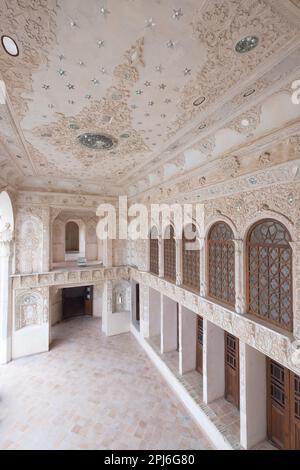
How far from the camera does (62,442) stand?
17.7ft

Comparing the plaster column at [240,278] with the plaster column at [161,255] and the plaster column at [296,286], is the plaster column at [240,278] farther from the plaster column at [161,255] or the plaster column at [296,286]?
the plaster column at [161,255]

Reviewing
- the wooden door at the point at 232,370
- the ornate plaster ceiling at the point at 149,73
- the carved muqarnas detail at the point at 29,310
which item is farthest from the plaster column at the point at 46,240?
the wooden door at the point at 232,370

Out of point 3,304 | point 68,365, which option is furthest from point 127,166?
point 68,365

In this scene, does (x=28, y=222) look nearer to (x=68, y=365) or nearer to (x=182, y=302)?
(x=68, y=365)

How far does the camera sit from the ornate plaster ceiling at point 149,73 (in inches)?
89.3

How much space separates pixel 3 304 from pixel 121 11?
10.5 metres

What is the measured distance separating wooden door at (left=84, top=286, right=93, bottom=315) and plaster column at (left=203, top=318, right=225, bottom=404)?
10.1m

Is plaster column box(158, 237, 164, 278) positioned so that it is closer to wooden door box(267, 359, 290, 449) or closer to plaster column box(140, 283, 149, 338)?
plaster column box(140, 283, 149, 338)

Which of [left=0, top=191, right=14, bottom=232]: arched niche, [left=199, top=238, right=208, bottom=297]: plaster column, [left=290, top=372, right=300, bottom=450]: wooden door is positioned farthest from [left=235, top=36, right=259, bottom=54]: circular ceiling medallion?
[left=0, top=191, right=14, bottom=232]: arched niche

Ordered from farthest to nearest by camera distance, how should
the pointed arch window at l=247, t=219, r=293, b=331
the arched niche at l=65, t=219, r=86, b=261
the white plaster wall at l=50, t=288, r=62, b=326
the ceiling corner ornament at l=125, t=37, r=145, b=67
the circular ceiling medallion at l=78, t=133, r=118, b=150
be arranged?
1. the arched niche at l=65, t=219, r=86, b=261
2. the white plaster wall at l=50, t=288, r=62, b=326
3. the circular ceiling medallion at l=78, t=133, r=118, b=150
4. the pointed arch window at l=247, t=219, r=293, b=331
5. the ceiling corner ornament at l=125, t=37, r=145, b=67

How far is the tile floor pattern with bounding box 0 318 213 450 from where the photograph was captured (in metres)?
5.43

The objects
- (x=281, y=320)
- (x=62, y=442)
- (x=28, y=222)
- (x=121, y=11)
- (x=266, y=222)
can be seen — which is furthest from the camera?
(x=28, y=222)

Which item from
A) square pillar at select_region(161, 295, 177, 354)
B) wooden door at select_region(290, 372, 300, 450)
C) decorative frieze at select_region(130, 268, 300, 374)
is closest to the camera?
decorative frieze at select_region(130, 268, 300, 374)

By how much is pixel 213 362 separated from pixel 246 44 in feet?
23.0
